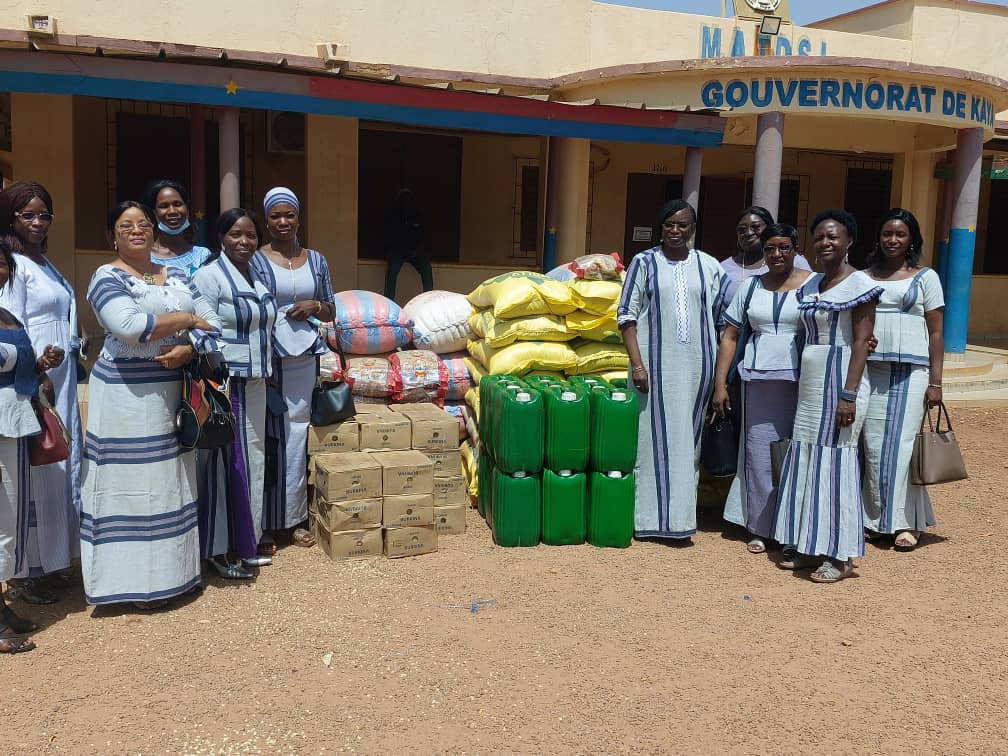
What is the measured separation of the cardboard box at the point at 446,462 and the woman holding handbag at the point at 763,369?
144 centimetres

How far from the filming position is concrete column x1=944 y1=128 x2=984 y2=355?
10.8 m

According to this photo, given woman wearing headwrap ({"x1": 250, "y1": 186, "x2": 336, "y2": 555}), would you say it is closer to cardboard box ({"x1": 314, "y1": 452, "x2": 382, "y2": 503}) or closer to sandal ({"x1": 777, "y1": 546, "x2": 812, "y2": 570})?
cardboard box ({"x1": 314, "y1": 452, "x2": 382, "y2": 503})

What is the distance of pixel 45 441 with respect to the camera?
373 cm

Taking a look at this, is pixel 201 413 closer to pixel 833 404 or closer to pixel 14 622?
pixel 14 622

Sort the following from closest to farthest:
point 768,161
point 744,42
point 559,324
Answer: point 559,324, point 768,161, point 744,42

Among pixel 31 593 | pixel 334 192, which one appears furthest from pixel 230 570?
pixel 334 192

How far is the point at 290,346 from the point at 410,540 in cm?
116

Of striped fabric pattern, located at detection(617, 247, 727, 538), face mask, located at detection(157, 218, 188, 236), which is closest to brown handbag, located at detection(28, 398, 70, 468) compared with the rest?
face mask, located at detection(157, 218, 188, 236)

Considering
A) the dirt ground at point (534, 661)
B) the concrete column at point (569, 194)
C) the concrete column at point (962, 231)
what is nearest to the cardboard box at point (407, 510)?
the dirt ground at point (534, 661)

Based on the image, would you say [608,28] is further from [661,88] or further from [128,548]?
[128,548]

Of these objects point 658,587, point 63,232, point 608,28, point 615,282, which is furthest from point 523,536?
point 608,28

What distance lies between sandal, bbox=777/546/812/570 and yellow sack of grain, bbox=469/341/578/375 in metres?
1.59

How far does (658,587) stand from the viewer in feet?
14.9

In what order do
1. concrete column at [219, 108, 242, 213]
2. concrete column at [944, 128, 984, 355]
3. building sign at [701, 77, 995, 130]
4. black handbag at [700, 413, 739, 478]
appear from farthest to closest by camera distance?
concrete column at [944, 128, 984, 355] < building sign at [701, 77, 995, 130] < concrete column at [219, 108, 242, 213] < black handbag at [700, 413, 739, 478]
